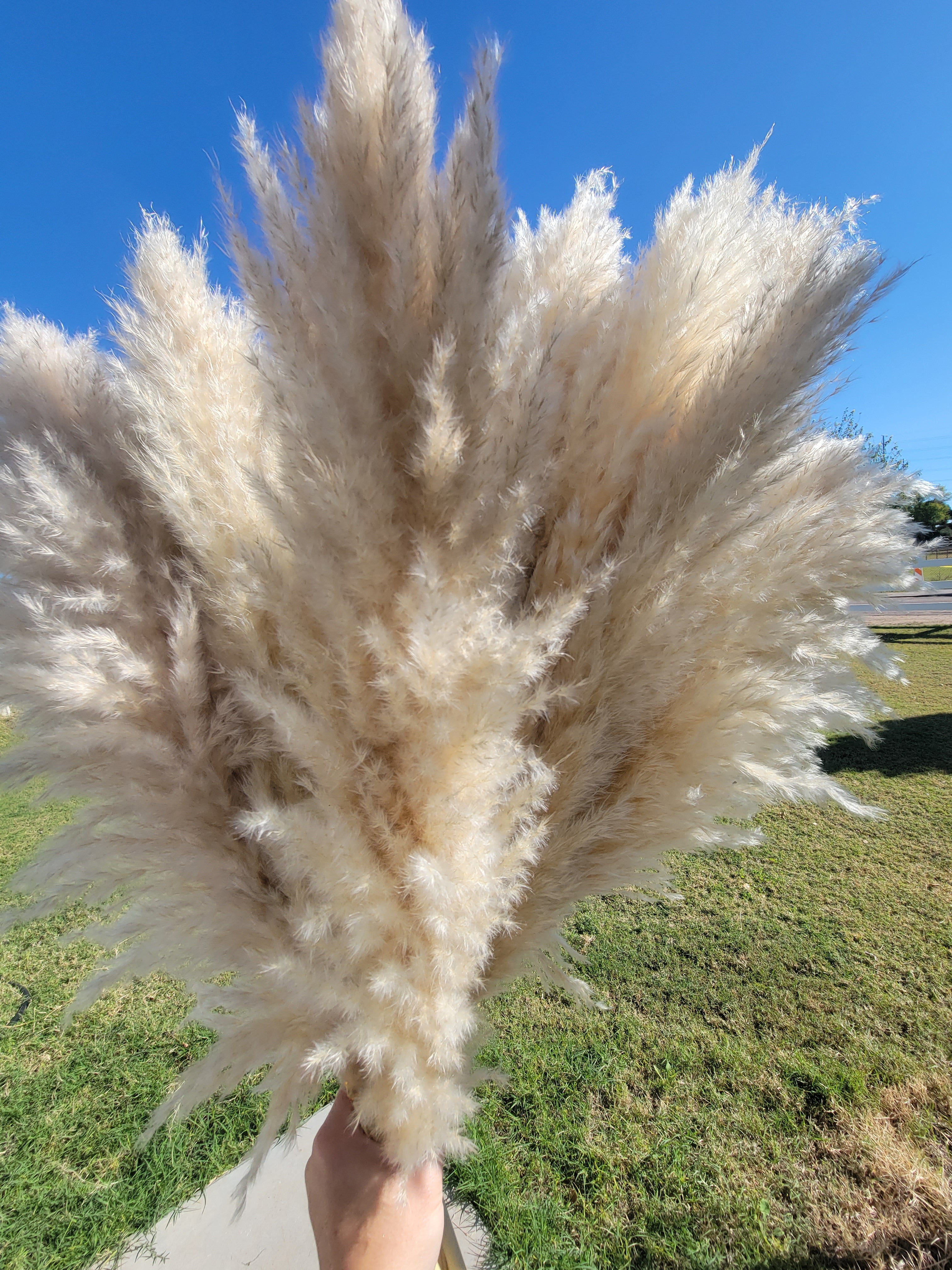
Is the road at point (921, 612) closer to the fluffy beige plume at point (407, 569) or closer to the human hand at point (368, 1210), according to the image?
the fluffy beige plume at point (407, 569)

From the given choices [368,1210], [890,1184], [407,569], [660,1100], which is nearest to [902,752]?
[890,1184]

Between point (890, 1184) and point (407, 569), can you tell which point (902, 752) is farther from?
point (407, 569)

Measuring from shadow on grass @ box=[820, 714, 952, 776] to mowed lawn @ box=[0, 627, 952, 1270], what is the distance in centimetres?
188

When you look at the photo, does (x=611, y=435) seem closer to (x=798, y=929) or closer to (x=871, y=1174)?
(x=871, y=1174)

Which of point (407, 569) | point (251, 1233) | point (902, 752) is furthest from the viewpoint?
point (902, 752)

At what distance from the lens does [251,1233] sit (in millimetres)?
1771

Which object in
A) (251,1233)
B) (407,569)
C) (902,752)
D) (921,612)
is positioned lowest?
(251,1233)

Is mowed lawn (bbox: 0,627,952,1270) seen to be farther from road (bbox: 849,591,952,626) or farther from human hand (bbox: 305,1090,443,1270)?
road (bbox: 849,591,952,626)

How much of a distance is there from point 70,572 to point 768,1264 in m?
2.57

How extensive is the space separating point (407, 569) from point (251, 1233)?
2.37 meters

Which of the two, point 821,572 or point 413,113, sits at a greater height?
point 413,113

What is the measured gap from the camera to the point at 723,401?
18.9 inches

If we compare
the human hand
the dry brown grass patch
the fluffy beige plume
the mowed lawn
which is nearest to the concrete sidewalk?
Result: the mowed lawn

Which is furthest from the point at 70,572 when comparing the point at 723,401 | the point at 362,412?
the point at 723,401
